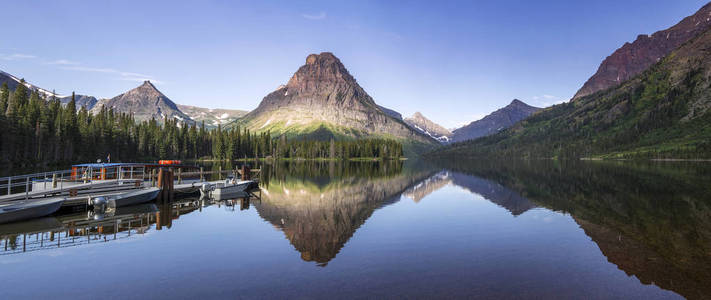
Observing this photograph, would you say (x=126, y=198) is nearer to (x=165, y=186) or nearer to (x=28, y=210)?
(x=165, y=186)

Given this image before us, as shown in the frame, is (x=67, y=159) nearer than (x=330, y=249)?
No

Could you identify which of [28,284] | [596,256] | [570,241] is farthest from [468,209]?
[28,284]

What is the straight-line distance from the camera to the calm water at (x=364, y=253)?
17778 mm

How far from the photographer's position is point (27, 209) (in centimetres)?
3325

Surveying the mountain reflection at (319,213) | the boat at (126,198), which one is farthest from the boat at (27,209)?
the mountain reflection at (319,213)

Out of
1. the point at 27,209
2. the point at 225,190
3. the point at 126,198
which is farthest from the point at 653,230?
the point at 27,209

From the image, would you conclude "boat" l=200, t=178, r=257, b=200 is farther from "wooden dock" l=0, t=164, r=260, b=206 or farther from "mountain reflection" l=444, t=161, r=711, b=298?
"mountain reflection" l=444, t=161, r=711, b=298

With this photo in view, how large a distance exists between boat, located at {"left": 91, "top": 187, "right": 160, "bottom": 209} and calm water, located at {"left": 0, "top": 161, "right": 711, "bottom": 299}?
172 centimetres

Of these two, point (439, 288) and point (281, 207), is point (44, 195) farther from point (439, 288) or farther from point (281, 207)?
point (439, 288)

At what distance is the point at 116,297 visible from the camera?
16734 millimetres

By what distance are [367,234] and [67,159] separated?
133035 mm

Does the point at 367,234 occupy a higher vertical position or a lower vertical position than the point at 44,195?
lower

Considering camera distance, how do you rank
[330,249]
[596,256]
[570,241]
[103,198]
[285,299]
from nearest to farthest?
1. [285,299]
2. [596,256]
3. [330,249]
4. [570,241]
5. [103,198]

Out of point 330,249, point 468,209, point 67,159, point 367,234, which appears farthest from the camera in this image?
point 67,159
